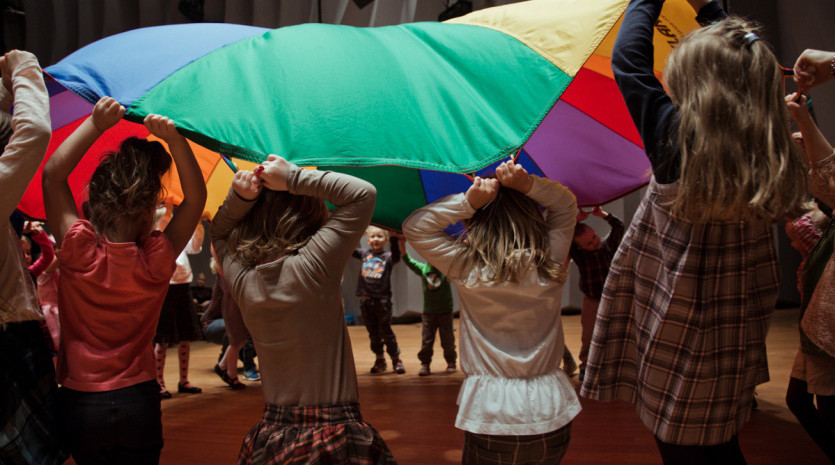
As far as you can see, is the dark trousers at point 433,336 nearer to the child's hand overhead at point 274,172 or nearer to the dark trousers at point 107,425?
the dark trousers at point 107,425

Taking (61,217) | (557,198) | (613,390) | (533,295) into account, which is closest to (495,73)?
(557,198)

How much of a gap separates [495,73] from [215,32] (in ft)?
3.15

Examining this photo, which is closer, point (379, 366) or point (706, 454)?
point (706, 454)

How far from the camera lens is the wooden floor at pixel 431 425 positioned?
2449mm

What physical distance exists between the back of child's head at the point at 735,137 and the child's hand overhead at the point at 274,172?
3.03ft

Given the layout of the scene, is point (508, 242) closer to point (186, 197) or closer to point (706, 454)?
point (706, 454)

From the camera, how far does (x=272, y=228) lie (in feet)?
5.31

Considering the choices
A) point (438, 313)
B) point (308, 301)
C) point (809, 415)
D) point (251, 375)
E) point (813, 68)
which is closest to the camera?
point (813, 68)

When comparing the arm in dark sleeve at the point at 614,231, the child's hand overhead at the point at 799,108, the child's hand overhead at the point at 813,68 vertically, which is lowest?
the arm in dark sleeve at the point at 614,231

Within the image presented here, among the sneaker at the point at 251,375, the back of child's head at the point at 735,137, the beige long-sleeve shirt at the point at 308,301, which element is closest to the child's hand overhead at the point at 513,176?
the beige long-sleeve shirt at the point at 308,301

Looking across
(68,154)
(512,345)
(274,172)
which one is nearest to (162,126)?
(68,154)

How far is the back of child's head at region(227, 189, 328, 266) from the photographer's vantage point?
1582 mm

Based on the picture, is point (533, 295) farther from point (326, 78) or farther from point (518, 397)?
point (326, 78)

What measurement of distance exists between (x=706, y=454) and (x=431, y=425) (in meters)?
1.80
